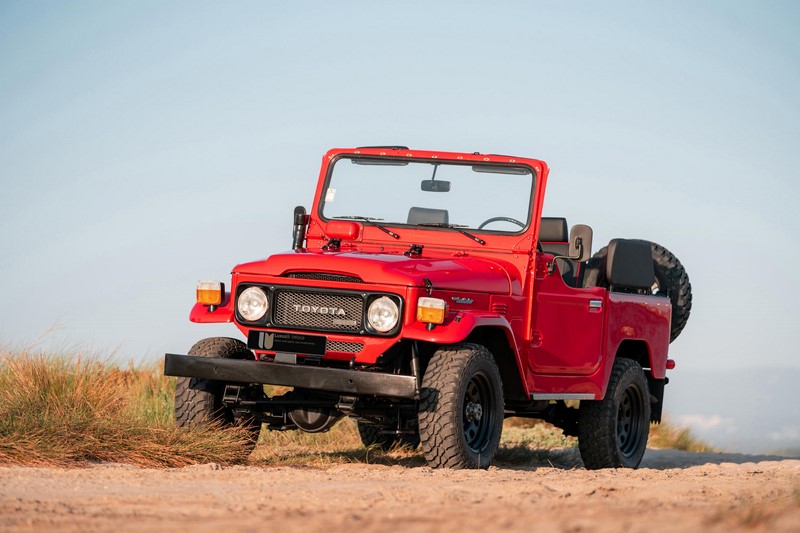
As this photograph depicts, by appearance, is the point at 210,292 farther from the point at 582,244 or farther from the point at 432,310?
the point at 582,244

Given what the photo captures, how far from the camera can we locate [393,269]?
Answer: 758 cm

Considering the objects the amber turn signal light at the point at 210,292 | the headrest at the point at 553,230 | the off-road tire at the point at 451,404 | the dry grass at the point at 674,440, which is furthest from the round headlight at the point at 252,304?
the dry grass at the point at 674,440

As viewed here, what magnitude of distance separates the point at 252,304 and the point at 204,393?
A: 0.78 m

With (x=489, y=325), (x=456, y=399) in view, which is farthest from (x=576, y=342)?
(x=456, y=399)

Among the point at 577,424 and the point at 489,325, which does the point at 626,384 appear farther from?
the point at 489,325

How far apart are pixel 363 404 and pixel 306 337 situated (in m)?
0.57

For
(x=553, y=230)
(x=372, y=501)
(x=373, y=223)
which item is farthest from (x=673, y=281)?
(x=372, y=501)

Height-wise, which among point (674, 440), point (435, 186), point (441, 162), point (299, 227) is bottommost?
point (674, 440)

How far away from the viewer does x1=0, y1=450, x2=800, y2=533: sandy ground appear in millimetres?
4805

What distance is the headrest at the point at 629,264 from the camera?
989 cm

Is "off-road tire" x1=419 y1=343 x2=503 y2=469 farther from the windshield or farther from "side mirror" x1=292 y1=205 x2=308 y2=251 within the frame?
"side mirror" x1=292 y1=205 x2=308 y2=251

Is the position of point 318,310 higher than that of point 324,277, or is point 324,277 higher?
point 324,277

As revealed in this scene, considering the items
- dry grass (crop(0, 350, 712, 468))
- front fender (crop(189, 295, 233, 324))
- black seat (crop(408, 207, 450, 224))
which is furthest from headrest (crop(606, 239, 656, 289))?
front fender (crop(189, 295, 233, 324))

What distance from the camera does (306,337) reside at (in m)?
7.71
